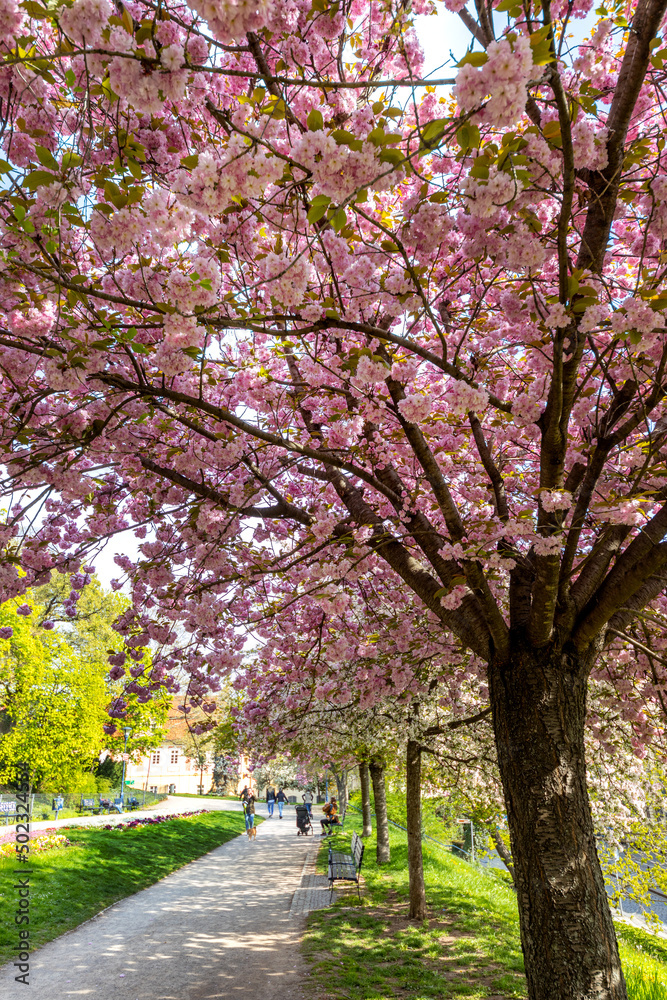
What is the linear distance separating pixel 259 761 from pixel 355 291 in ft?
40.3

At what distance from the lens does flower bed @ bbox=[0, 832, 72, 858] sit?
9875 millimetres

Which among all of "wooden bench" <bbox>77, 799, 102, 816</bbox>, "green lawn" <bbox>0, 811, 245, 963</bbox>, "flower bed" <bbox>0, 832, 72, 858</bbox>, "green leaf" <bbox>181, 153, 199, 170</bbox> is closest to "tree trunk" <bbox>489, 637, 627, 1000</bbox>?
"green leaf" <bbox>181, 153, 199, 170</bbox>

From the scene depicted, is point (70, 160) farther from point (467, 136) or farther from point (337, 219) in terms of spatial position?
point (467, 136)

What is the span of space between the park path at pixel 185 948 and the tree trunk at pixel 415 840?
1704 millimetres

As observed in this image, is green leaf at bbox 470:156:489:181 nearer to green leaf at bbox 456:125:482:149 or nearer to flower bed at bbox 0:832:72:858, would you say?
green leaf at bbox 456:125:482:149

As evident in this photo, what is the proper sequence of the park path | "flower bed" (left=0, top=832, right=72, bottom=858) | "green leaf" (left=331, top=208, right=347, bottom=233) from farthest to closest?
"flower bed" (left=0, top=832, right=72, bottom=858) < the park path < "green leaf" (left=331, top=208, right=347, bottom=233)

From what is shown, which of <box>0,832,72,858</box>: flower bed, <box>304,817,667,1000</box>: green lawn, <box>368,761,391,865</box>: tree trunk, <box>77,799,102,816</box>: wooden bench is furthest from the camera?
<box>77,799,102,816</box>: wooden bench

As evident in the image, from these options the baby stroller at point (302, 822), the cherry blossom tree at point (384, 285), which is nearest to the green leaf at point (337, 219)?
the cherry blossom tree at point (384, 285)

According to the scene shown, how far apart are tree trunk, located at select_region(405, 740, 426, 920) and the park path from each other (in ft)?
5.59

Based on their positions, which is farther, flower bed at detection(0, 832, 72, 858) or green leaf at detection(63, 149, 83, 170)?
flower bed at detection(0, 832, 72, 858)

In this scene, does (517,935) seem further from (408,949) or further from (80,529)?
(80,529)

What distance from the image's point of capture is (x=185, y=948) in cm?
699

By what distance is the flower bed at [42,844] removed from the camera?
988 centimetres

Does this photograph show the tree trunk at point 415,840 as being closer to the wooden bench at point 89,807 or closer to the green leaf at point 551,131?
the green leaf at point 551,131
